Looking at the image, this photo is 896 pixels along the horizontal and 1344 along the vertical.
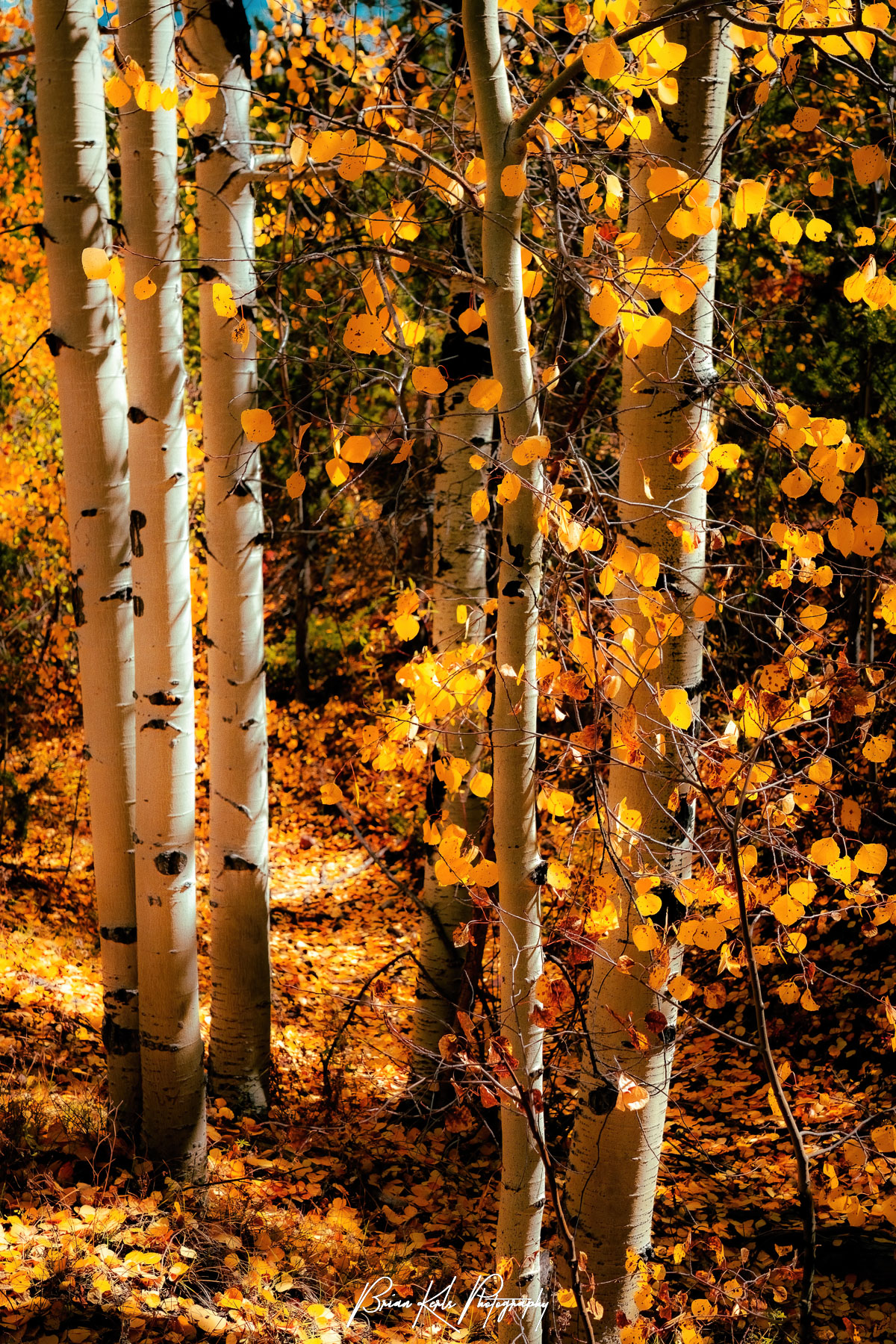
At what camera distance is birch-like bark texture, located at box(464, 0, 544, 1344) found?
1.73m

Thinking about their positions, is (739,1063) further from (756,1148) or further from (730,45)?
(730,45)

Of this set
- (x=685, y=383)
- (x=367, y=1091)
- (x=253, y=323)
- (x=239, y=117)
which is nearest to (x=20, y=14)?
(x=239, y=117)

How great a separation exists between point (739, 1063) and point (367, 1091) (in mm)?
1990

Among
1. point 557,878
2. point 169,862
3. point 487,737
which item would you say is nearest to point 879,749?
point 557,878

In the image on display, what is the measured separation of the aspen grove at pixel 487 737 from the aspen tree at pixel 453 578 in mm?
24

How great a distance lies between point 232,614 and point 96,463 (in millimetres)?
778

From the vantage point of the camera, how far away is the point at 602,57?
1.48 metres

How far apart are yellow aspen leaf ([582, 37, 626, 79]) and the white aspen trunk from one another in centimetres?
203

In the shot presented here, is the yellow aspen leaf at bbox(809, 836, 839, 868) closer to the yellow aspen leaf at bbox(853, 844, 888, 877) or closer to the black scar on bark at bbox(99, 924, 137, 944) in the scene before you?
the yellow aspen leaf at bbox(853, 844, 888, 877)

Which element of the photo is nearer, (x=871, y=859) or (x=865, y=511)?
(x=865, y=511)

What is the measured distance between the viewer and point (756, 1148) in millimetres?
4008

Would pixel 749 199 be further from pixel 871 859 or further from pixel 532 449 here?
pixel 871 859

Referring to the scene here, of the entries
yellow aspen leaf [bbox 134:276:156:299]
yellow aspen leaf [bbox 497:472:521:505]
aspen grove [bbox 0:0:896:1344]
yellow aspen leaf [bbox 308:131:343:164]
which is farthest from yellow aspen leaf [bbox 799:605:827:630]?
yellow aspen leaf [bbox 134:276:156:299]

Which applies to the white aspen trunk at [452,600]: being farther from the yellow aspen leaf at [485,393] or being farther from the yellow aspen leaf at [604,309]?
the yellow aspen leaf at [604,309]
